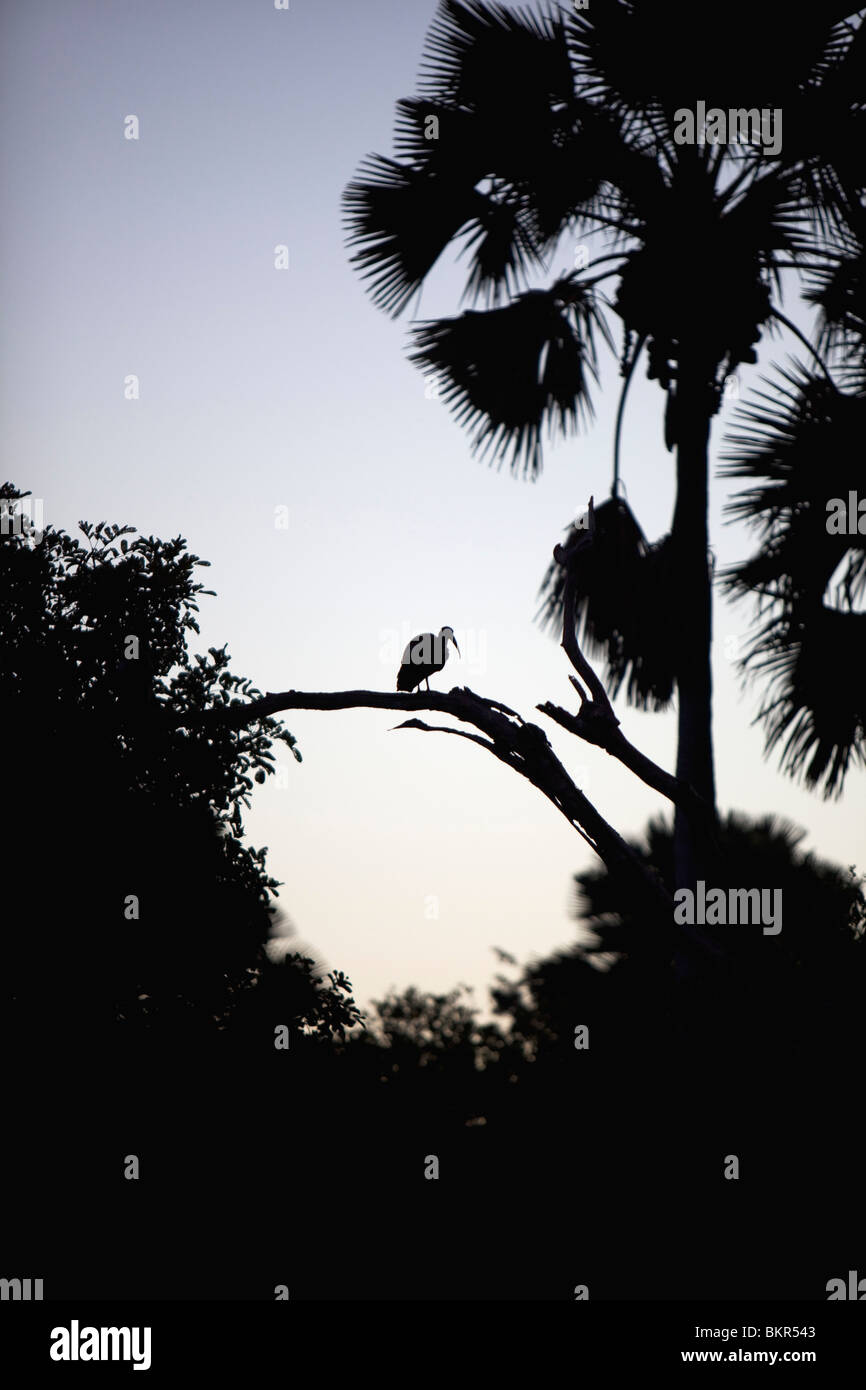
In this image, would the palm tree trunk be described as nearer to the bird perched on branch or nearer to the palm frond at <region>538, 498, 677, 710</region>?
the palm frond at <region>538, 498, 677, 710</region>

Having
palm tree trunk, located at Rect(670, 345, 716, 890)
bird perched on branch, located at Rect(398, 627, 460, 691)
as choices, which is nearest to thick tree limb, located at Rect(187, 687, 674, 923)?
bird perched on branch, located at Rect(398, 627, 460, 691)

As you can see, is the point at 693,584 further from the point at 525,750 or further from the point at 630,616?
the point at 525,750

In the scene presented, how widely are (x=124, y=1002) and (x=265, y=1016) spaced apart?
691mm

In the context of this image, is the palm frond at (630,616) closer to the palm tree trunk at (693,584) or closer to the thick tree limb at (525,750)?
the palm tree trunk at (693,584)

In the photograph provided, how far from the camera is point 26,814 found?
5.84m

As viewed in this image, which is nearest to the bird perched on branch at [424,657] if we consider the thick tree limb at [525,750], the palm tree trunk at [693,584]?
the thick tree limb at [525,750]

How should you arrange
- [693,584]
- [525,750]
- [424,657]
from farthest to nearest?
[693,584]
[424,657]
[525,750]

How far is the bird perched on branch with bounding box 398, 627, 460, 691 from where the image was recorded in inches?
290

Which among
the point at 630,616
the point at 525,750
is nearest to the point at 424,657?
the point at 525,750

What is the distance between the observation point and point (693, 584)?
9.59m

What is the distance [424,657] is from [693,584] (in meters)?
3.04

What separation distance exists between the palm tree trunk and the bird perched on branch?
247cm

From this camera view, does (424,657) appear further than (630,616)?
No

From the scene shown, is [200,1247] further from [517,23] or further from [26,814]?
[517,23]
